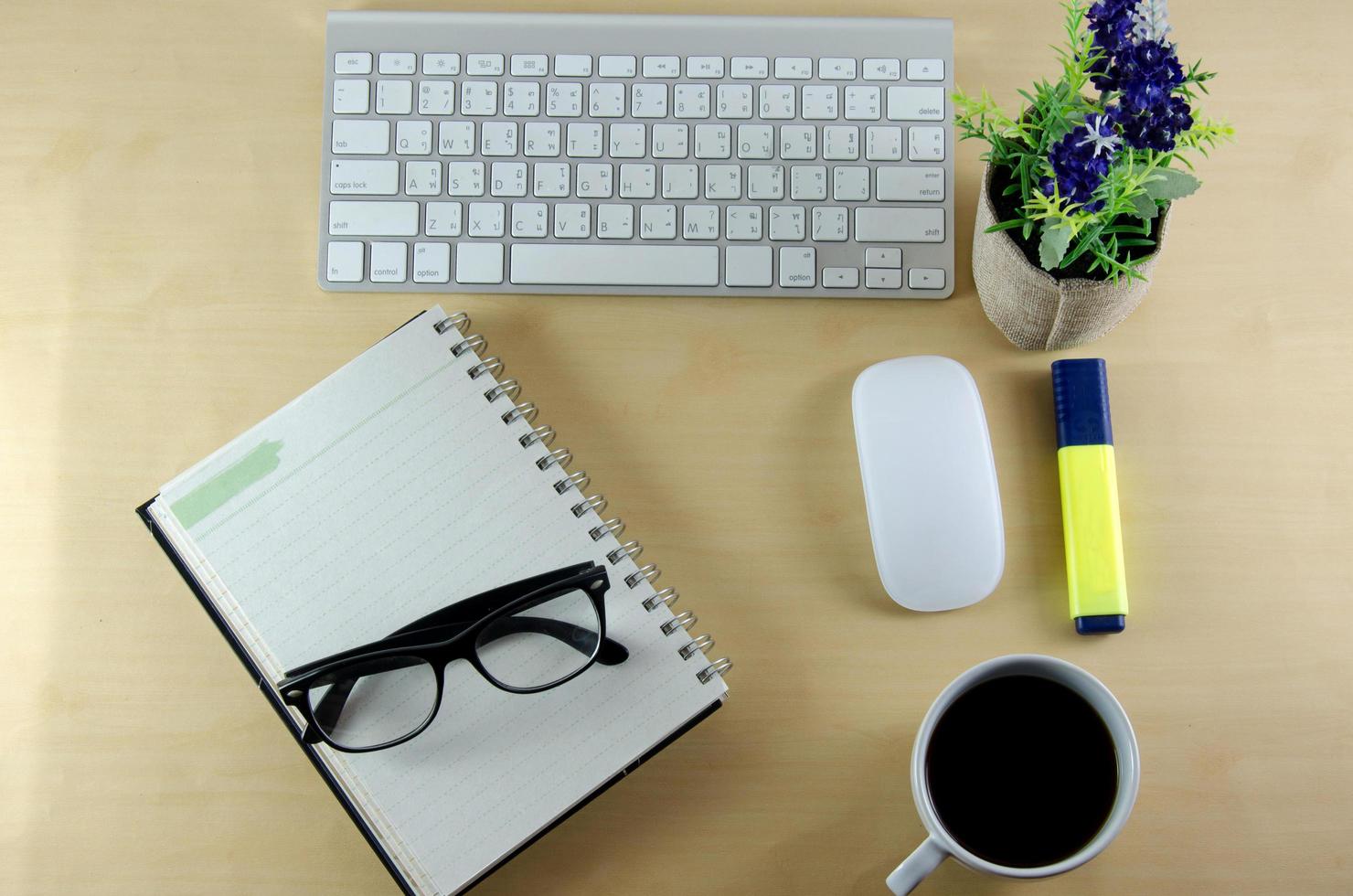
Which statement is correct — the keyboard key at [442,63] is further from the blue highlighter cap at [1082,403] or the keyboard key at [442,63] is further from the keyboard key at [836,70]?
the blue highlighter cap at [1082,403]

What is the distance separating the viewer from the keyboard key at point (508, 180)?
0.68 m

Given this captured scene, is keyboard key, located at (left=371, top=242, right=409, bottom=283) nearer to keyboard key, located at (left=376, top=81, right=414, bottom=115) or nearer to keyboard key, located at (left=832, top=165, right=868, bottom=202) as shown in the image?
keyboard key, located at (left=376, top=81, right=414, bottom=115)

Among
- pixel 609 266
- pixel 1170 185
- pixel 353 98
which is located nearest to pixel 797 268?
pixel 609 266

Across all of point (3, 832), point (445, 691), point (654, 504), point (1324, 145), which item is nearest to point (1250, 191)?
point (1324, 145)

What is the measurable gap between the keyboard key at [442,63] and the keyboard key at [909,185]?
31 centimetres

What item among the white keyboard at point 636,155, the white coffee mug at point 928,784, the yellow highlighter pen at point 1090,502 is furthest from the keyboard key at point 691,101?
the white coffee mug at point 928,784

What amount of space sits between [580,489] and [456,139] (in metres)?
0.27

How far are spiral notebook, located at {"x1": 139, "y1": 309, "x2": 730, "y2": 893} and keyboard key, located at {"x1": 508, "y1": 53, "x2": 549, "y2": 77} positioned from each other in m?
0.19

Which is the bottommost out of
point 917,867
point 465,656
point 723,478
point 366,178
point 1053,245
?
point 917,867

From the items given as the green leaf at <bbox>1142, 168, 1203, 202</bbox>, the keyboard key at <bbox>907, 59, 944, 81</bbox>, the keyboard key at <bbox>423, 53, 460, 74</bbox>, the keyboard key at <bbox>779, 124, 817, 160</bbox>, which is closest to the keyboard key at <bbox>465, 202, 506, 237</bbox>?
the keyboard key at <bbox>423, 53, 460, 74</bbox>

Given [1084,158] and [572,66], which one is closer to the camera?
Answer: [1084,158]

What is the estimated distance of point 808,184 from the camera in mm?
679

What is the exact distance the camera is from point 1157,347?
68 cm

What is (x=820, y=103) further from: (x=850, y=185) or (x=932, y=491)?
(x=932, y=491)
